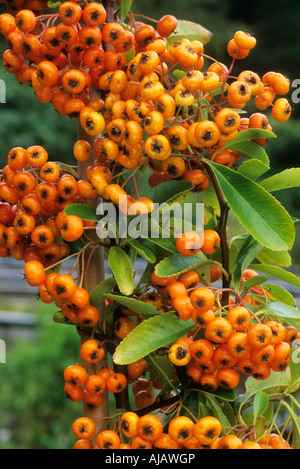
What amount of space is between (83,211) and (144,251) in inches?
3.9

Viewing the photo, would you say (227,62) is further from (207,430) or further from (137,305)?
(207,430)

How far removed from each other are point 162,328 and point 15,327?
3.51 metres

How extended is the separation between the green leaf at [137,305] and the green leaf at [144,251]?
0.19ft

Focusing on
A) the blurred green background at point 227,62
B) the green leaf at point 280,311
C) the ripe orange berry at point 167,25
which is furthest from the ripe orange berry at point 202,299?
the blurred green background at point 227,62

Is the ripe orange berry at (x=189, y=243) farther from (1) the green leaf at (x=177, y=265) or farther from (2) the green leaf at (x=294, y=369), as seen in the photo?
(2) the green leaf at (x=294, y=369)

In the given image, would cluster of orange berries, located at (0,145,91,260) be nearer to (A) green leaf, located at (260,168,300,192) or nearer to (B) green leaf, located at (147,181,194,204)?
(B) green leaf, located at (147,181,194,204)

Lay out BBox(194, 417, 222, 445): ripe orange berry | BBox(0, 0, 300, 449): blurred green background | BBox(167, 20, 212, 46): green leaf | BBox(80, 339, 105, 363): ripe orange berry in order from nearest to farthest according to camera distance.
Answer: BBox(194, 417, 222, 445): ripe orange berry < BBox(80, 339, 105, 363): ripe orange berry < BBox(167, 20, 212, 46): green leaf < BBox(0, 0, 300, 449): blurred green background

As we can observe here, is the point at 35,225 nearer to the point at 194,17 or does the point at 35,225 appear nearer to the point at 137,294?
the point at 137,294

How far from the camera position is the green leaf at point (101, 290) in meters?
Answer: 0.77

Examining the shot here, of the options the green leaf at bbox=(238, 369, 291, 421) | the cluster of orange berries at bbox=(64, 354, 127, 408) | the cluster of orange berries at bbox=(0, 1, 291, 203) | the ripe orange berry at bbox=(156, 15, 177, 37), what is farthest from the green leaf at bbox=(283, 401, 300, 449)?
the ripe orange berry at bbox=(156, 15, 177, 37)

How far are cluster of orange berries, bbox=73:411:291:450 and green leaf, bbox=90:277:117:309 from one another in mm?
166

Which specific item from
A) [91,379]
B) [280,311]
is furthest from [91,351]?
[280,311]

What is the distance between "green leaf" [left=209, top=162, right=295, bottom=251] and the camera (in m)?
0.68

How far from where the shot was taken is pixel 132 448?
0.71 metres
